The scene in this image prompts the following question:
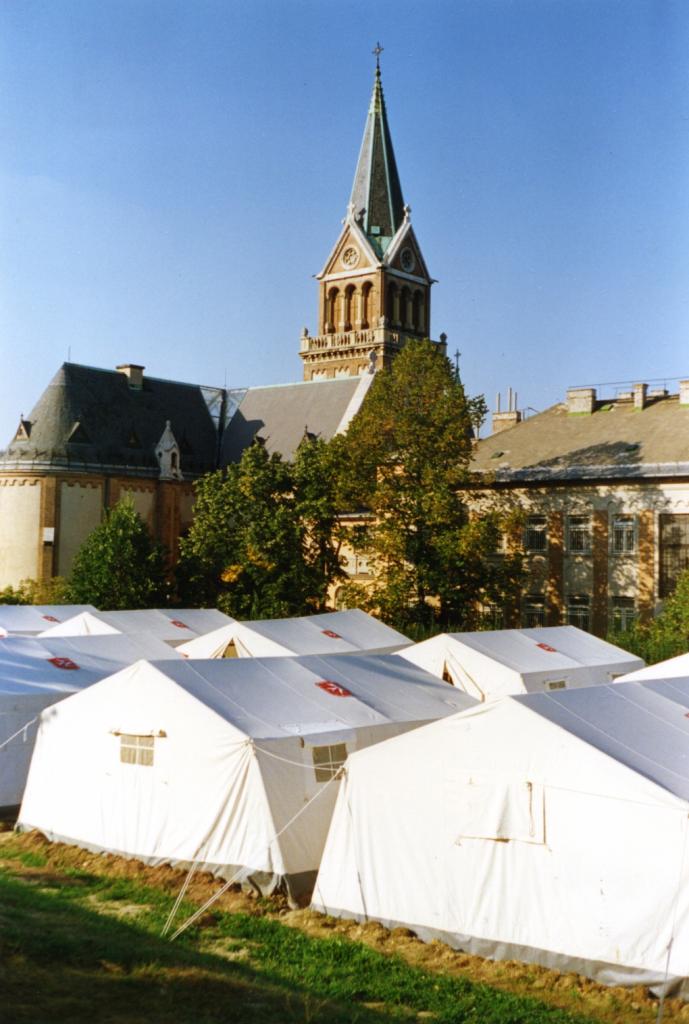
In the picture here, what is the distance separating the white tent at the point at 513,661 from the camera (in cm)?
2694

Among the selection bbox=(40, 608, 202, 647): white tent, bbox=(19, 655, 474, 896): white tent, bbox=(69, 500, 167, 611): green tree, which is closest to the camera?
bbox=(19, 655, 474, 896): white tent

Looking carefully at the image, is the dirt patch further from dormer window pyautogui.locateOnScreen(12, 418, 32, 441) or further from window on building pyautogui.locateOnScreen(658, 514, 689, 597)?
dormer window pyautogui.locateOnScreen(12, 418, 32, 441)

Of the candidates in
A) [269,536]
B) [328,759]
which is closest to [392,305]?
[269,536]

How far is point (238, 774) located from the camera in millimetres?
14648

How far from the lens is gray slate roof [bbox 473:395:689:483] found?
42562mm

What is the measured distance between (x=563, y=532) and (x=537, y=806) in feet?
108

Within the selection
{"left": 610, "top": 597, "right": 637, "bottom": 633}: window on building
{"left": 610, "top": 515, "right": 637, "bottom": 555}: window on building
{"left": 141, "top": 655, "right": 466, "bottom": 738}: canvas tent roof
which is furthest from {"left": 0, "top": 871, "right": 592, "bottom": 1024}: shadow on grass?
{"left": 610, "top": 515, "right": 637, "bottom": 555}: window on building

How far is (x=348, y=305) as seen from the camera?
280 ft

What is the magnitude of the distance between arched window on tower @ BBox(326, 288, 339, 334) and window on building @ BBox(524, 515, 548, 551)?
42.8 meters

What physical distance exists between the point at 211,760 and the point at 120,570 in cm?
3123

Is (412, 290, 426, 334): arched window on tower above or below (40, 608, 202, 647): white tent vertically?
above

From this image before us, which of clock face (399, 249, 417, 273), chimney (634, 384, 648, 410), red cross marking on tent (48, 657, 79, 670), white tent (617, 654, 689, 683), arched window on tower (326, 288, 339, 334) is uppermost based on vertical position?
clock face (399, 249, 417, 273)

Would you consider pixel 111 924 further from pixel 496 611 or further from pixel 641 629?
pixel 496 611

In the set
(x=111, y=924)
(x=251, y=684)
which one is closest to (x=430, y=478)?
(x=251, y=684)
